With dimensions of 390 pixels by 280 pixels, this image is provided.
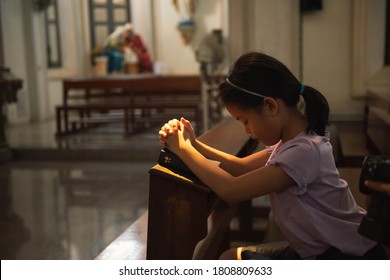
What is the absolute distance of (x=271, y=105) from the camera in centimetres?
148

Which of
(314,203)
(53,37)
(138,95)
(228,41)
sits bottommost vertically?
(138,95)

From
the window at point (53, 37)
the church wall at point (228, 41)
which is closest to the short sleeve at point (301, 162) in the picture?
the church wall at point (228, 41)

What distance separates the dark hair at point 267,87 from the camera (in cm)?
145

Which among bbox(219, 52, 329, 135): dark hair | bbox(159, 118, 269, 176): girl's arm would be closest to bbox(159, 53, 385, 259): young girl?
bbox(219, 52, 329, 135): dark hair

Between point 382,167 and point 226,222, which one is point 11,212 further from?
point 382,167

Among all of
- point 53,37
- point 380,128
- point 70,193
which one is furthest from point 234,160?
point 53,37

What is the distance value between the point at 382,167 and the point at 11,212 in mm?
3421

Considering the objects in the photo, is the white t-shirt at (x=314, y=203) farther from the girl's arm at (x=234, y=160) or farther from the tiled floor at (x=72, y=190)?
the tiled floor at (x=72, y=190)

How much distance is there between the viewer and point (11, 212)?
13.6ft

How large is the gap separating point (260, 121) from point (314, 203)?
262 mm

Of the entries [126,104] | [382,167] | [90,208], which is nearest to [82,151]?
[126,104]

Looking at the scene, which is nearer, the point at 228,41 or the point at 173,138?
the point at 173,138

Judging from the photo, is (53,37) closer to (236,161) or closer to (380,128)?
(380,128)

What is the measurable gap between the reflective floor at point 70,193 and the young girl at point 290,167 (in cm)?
178
